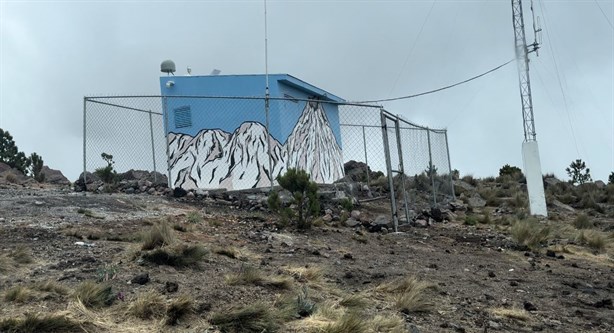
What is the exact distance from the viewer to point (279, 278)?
646 cm

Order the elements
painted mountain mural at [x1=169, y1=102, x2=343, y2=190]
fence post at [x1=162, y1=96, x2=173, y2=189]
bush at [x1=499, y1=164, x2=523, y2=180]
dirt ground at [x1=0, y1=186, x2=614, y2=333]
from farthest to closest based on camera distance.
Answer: bush at [x1=499, y1=164, x2=523, y2=180] < painted mountain mural at [x1=169, y1=102, x2=343, y2=190] < fence post at [x1=162, y1=96, x2=173, y2=189] < dirt ground at [x1=0, y1=186, x2=614, y2=333]

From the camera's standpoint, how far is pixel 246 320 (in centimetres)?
504

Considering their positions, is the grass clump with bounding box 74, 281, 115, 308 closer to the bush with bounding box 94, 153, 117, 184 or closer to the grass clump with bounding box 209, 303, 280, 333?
the grass clump with bounding box 209, 303, 280, 333

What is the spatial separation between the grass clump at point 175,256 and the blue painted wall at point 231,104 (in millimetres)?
9895

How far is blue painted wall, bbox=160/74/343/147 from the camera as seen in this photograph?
1669cm

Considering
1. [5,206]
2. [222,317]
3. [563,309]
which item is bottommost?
[563,309]

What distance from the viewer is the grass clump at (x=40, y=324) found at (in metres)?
4.42

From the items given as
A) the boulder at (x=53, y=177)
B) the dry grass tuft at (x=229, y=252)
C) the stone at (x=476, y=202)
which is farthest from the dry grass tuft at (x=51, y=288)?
the boulder at (x=53, y=177)

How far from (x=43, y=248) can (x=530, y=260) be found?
24.0ft

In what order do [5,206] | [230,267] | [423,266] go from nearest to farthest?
1. [230,267]
2. [423,266]
3. [5,206]

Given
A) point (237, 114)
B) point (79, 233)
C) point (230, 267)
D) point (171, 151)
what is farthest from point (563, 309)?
point (171, 151)

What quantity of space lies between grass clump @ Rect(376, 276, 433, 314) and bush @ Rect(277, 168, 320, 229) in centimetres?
383

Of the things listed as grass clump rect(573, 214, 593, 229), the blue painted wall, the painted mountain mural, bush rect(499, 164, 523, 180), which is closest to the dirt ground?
grass clump rect(573, 214, 593, 229)

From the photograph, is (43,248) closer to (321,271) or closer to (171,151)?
(321,271)
